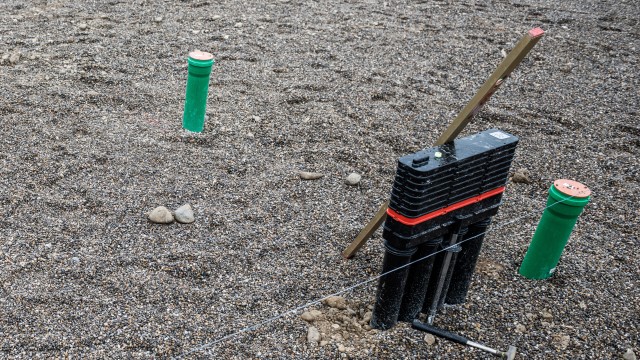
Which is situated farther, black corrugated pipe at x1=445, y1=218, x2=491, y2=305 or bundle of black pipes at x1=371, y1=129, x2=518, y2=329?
black corrugated pipe at x1=445, y1=218, x2=491, y2=305

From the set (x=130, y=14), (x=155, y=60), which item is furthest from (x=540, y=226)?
(x=130, y=14)

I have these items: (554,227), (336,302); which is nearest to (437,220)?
(336,302)

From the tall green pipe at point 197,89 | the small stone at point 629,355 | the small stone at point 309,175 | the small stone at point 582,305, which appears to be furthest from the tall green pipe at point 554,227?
the tall green pipe at point 197,89

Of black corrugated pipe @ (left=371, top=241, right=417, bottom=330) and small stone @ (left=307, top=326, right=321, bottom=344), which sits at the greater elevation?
black corrugated pipe @ (left=371, top=241, right=417, bottom=330)

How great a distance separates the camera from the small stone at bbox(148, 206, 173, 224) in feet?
12.4

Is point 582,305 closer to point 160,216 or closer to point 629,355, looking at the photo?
point 629,355

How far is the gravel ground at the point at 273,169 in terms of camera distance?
10.2 feet

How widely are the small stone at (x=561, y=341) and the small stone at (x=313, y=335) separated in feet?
3.77

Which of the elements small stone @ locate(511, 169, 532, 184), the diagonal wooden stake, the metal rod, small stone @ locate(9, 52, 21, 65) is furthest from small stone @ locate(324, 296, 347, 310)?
small stone @ locate(9, 52, 21, 65)

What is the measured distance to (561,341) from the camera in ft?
10.2

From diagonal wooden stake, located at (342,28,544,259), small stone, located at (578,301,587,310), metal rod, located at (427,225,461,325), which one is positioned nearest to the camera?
diagonal wooden stake, located at (342,28,544,259)

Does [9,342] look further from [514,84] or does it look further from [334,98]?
[514,84]

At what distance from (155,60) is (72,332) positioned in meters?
3.53

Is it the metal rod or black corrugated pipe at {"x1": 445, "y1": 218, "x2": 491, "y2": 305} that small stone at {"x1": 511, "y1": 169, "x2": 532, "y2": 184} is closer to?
black corrugated pipe at {"x1": 445, "y1": 218, "x2": 491, "y2": 305}
